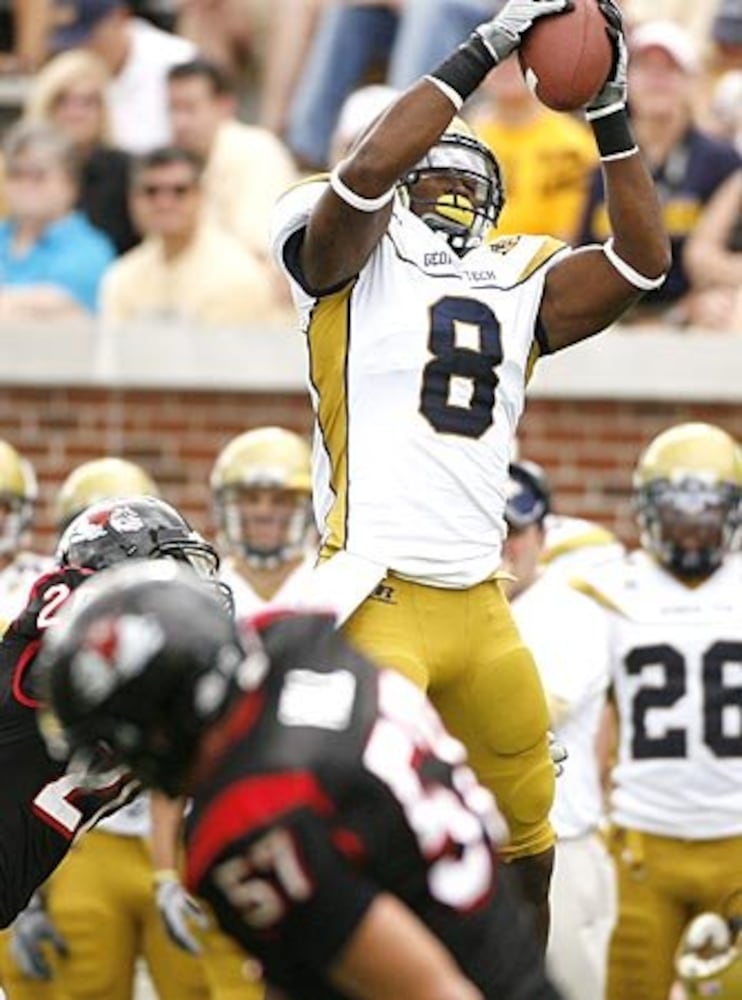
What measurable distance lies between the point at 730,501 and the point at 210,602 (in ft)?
14.8

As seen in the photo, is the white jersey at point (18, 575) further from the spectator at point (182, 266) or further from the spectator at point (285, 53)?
the spectator at point (285, 53)

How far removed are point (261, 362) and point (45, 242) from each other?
1.00 meters

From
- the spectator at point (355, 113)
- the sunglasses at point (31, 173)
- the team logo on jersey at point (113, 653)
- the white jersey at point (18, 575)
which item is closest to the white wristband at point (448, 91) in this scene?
the team logo on jersey at point (113, 653)

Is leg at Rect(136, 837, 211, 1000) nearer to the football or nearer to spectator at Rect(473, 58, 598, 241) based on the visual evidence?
spectator at Rect(473, 58, 598, 241)

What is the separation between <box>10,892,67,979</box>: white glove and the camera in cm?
948

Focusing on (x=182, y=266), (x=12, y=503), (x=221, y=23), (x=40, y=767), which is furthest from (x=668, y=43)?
(x=40, y=767)

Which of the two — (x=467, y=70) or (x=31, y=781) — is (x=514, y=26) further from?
(x=31, y=781)

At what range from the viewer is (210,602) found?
15.7 feet

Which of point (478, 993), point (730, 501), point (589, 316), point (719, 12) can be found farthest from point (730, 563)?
point (478, 993)

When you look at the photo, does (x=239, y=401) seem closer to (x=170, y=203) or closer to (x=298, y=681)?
(x=170, y=203)

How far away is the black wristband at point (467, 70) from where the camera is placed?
20.6 feet

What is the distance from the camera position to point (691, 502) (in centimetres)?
906

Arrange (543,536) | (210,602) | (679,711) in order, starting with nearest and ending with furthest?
1. (210,602)
2. (679,711)
3. (543,536)

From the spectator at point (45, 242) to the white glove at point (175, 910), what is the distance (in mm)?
3072
